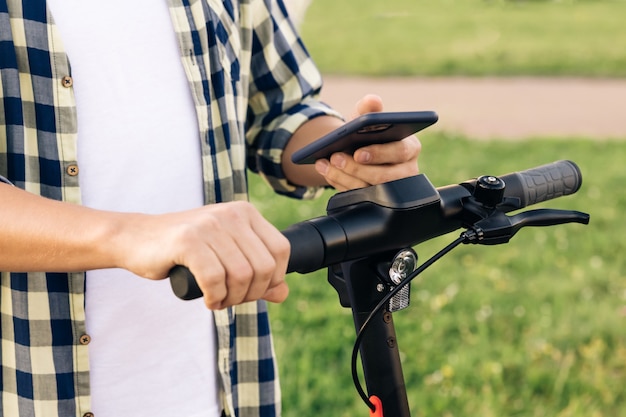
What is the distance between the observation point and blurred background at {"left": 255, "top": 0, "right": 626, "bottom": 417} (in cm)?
355

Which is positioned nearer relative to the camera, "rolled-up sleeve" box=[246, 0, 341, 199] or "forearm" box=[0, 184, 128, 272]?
"forearm" box=[0, 184, 128, 272]

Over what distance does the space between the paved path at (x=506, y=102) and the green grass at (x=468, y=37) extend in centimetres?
41

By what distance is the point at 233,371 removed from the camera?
72.9 inches

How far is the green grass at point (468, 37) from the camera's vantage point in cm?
999

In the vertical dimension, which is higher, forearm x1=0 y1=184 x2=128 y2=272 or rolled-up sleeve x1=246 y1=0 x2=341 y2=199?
rolled-up sleeve x1=246 y1=0 x2=341 y2=199

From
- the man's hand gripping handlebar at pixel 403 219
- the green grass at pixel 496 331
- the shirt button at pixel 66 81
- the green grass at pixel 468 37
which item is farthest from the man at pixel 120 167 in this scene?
the green grass at pixel 468 37

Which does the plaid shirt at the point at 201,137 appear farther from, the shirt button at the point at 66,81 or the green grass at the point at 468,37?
the green grass at the point at 468,37

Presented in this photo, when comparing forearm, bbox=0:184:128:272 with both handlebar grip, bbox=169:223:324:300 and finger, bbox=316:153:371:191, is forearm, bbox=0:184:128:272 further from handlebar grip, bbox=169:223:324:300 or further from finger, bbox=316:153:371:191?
finger, bbox=316:153:371:191

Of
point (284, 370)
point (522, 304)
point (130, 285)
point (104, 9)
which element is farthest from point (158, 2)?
point (522, 304)

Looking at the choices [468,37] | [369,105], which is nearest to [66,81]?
[369,105]

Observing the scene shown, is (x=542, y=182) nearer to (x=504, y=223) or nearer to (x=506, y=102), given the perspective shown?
(x=504, y=223)

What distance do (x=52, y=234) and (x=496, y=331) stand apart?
313 cm

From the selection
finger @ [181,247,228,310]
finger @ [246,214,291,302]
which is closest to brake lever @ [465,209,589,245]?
finger @ [246,214,291,302]

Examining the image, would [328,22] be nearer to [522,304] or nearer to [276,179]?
[522,304]
